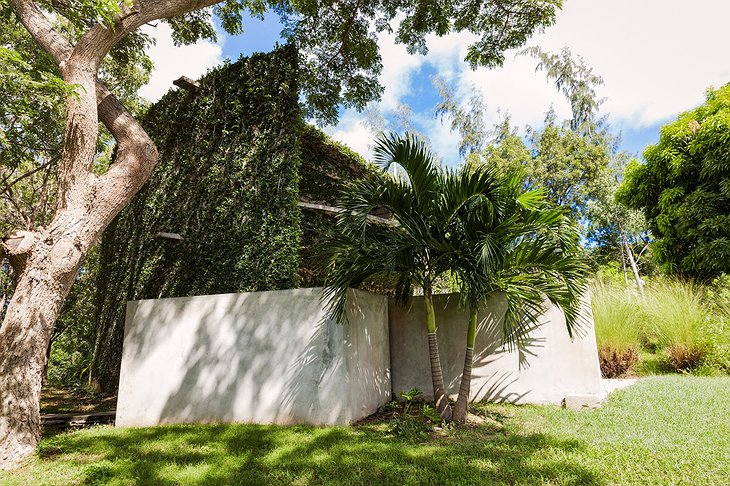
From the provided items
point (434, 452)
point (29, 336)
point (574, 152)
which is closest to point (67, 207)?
point (29, 336)

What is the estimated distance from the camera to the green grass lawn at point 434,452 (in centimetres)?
292

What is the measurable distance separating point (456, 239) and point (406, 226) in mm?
583

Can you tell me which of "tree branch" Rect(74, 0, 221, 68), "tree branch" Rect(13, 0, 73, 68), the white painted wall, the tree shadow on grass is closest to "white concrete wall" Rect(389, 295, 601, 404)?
the white painted wall

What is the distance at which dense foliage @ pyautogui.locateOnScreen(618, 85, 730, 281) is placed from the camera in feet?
30.5

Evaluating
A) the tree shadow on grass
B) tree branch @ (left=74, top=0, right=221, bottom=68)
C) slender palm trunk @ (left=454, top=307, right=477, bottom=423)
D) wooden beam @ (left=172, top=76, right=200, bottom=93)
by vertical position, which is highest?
wooden beam @ (left=172, top=76, right=200, bottom=93)

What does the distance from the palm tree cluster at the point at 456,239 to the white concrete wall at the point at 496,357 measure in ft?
2.19

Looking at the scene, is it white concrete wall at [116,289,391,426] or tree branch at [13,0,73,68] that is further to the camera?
tree branch at [13,0,73,68]

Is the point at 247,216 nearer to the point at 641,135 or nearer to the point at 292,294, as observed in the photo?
the point at 292,294

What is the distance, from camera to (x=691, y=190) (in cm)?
1014

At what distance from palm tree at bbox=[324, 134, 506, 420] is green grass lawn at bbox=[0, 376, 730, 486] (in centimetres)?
104

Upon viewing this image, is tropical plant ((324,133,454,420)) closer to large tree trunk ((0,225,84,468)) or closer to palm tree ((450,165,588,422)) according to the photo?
palm tree ((450,165,588,422))

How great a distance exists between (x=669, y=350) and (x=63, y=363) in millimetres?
13071

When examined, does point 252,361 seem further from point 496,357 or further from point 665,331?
point 665,331

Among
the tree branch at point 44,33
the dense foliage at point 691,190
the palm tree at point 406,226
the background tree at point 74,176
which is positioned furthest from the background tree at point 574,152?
the tree branch at point 44,33
